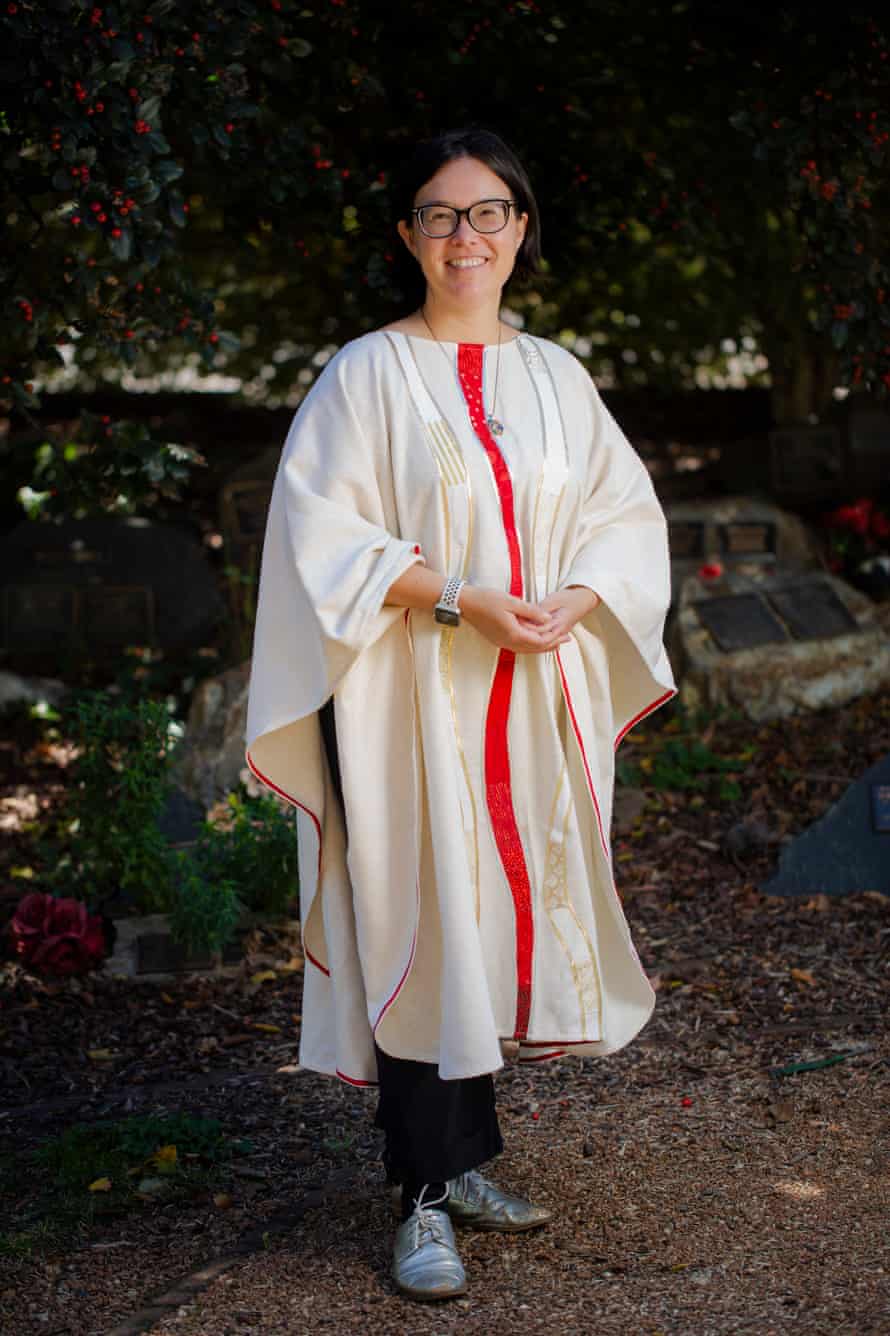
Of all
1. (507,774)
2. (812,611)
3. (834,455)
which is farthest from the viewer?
(834,455)

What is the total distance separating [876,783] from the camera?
13.9ft

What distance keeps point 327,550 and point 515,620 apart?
323 mm

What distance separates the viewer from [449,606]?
2.47m

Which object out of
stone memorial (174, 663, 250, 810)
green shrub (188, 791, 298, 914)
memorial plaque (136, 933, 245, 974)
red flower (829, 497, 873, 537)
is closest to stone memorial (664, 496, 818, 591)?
red flower (829, 497, 873, 537)

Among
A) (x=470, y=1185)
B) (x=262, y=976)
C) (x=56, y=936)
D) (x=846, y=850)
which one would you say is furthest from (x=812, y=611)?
(x=470, y=1185)

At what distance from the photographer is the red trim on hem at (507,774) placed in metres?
2.54

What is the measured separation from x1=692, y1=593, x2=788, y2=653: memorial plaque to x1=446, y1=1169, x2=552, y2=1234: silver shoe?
10.7 feet

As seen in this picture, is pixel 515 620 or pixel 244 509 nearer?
pixel 515 620

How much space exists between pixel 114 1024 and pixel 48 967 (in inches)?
12.2

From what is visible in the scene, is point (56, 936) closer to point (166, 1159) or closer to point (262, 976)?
point (262, 976)

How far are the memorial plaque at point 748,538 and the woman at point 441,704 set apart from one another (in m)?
3.85

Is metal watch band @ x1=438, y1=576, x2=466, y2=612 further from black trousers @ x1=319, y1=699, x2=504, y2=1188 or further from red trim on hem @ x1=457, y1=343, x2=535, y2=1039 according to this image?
black trousers @ x1=319, y1=699, x2=504, y2=1188

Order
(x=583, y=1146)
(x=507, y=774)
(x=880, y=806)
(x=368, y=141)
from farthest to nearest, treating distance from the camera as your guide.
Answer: (x=368, y=141), (x=880, y=806), (x=583, y=1146), (x=507, y=774)

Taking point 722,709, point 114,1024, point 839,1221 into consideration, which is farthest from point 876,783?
point 114,1024
